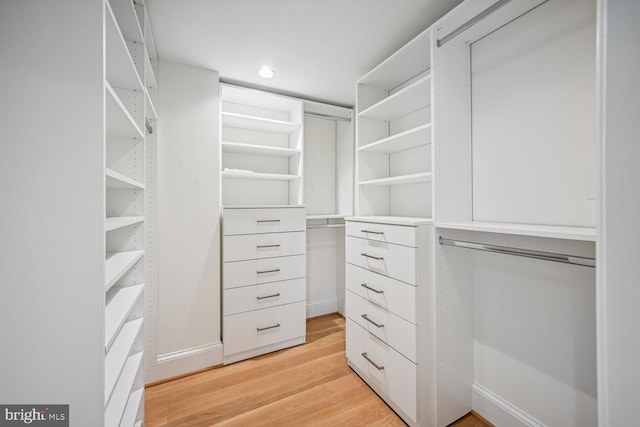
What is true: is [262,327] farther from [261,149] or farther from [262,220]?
[261,149]

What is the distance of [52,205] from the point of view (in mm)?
710

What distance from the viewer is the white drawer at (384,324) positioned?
1.52 meters

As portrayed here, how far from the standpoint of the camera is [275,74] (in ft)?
7.55

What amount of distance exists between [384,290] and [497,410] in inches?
35.6

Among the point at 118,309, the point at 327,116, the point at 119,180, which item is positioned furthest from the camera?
the point at 327,116

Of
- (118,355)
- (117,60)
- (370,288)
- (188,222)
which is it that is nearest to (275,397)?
(370,288)

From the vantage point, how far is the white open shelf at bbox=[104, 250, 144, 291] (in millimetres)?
927

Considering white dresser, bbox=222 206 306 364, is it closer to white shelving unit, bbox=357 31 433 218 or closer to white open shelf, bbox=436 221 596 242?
white shelving unit, bbox=357 31 433 218

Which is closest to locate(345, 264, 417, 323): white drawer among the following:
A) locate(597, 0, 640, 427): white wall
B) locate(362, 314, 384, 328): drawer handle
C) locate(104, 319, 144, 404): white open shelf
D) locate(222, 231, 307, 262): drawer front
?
locate(362, 314, 384, 328): drawer handle

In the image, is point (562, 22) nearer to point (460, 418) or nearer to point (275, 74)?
point (275, 74)

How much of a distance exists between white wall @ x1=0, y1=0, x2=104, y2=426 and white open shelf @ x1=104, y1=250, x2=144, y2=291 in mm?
137

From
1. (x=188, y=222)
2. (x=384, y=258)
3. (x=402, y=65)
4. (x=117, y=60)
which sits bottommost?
(x=384, y=258)

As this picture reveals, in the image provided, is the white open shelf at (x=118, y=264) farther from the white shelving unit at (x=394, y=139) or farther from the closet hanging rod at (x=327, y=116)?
the closet hanging rod at (x=327, y=116)

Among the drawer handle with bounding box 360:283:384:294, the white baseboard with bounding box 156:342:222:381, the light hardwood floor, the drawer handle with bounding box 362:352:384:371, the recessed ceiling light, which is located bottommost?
the light hardwood floor
